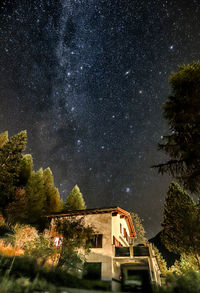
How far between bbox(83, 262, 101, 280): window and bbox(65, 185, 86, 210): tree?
19.0 meters

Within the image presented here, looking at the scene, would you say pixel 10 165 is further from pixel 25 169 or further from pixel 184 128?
pixel 184 128

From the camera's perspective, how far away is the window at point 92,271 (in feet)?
50.2

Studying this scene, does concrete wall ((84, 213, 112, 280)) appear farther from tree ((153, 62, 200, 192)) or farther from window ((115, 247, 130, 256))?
tree ((153, 62, 200, 192))

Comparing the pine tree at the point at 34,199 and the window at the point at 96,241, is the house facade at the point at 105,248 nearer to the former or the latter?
the window at the point at 96,241

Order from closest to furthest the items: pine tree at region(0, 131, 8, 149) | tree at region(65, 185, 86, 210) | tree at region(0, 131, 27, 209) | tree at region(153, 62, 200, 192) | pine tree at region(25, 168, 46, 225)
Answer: tree at region(153, 62, 200, 192)
tree at region(0, 131, 27, 209)
pine tree at region(25, 168, 46, 225)
pine tree at region(0, 131, 8, 149)
tree at region(65, 185, 86, 210)

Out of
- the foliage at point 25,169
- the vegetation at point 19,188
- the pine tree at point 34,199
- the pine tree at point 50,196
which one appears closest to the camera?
the vegetation at point 19,188

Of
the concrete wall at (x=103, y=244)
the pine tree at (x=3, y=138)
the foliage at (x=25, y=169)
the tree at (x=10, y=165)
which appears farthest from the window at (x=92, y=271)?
the pine tree at (x=3, y=138)

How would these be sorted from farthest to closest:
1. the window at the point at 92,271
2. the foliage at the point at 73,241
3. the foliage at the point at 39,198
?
1. the foliage at the point at 39,198
2. the window at the point at 92,271
3. the foliage at the point at 73,241

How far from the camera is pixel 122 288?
15969 mm

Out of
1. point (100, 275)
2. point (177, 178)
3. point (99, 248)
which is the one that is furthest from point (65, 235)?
point (177, 178)

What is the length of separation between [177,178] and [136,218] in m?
36.1

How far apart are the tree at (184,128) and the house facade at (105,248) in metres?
11.9

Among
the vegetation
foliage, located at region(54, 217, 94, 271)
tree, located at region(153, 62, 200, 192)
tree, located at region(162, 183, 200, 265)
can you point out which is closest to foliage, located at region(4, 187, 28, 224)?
the vegetation

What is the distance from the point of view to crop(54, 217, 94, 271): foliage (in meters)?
14.8
